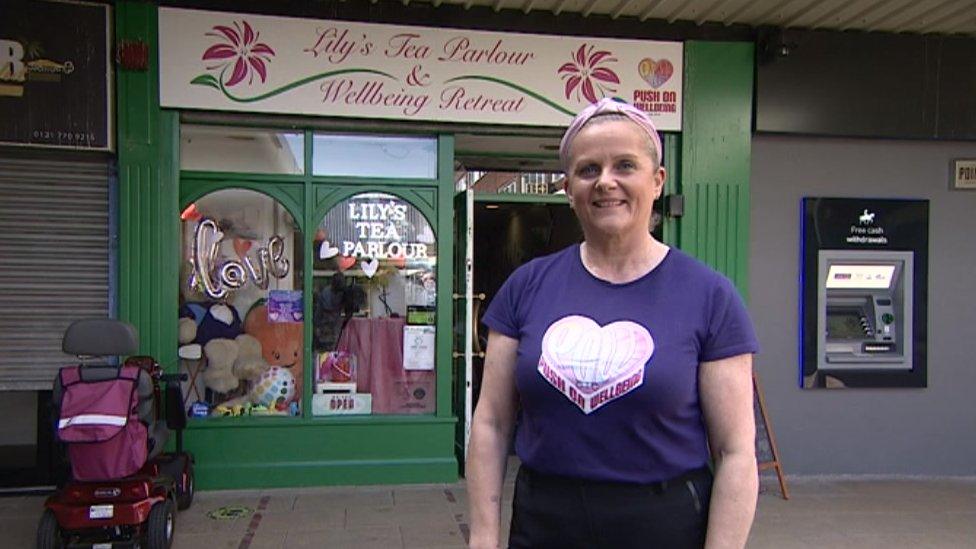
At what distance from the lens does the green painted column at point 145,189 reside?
568 centimetres

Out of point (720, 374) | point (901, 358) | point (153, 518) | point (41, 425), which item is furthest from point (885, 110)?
point (41, 425)

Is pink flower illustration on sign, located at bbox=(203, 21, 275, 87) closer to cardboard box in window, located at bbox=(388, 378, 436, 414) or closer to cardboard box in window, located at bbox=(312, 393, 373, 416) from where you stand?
cardboard box in window, located at bbox=(312, 393, 373, 416)

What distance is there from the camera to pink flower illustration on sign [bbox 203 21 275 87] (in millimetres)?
5785

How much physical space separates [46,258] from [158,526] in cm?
246

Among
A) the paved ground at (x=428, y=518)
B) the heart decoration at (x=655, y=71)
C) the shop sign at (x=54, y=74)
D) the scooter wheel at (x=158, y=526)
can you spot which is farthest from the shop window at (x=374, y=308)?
the heart decoration at (x=655, y=71)

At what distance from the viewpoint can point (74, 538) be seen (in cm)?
427

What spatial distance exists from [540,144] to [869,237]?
9.40 ft

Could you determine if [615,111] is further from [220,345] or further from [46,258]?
[46,258]

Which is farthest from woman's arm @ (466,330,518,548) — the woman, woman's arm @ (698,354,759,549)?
woman's arm @ (698,354,759,549)

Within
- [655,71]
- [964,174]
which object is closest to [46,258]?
[655,71]

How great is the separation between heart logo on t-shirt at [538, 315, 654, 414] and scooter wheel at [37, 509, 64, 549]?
3.61m

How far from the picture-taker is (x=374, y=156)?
620 centimetres

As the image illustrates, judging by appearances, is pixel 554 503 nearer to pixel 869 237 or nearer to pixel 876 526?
pixel 876 526

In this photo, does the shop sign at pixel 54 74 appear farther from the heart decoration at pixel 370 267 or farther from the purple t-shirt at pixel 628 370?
the purple t-shirt at pixel 628 370
